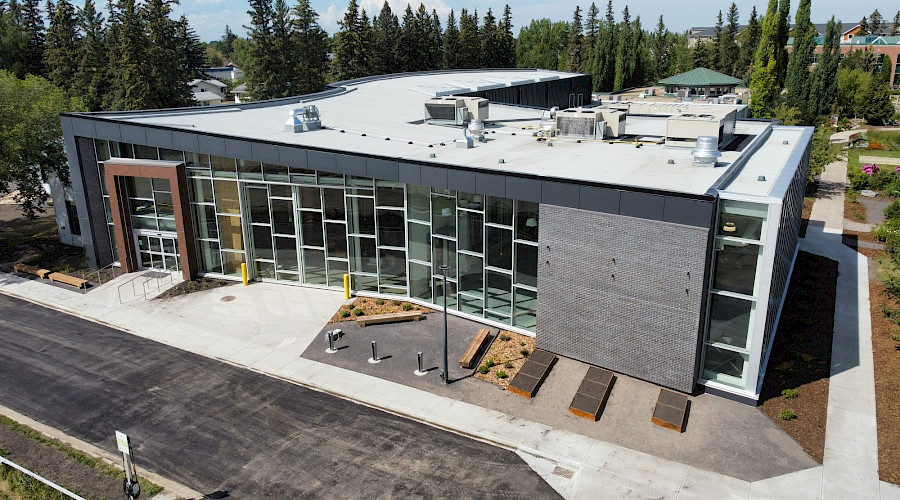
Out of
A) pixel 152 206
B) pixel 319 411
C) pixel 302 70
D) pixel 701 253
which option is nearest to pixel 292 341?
pixel 319 411

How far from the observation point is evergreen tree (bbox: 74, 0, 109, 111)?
68.5m

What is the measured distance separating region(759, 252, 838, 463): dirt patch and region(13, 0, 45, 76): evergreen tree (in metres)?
83.1

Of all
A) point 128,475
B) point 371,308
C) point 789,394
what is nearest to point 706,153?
point 789,394

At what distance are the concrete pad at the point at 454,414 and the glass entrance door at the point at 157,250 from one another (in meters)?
17.9

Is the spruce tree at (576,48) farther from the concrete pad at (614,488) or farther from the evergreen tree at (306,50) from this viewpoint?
the concrete pad at (614,488)

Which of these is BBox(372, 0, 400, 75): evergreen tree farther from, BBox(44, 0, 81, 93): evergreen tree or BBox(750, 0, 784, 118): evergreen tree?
BBox(750, 0, 784, 118): evergreen tree

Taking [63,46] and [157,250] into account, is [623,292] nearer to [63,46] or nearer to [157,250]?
[157,250]

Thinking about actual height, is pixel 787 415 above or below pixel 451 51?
below

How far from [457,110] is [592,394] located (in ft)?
59.6

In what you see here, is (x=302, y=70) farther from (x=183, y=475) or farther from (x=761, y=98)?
(x=183, y=475)

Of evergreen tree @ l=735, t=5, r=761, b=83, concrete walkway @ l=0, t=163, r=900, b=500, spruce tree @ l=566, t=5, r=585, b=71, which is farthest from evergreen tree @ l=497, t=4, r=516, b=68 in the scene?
concrete walkway @ l=0, t=163, r=900, b=500

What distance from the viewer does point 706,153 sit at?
23.3m

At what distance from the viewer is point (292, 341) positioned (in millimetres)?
25062

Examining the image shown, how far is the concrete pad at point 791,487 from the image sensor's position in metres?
16.2
